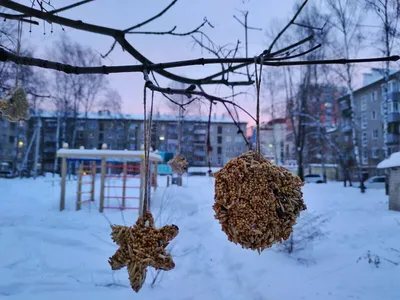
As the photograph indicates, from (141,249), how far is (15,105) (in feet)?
5.62

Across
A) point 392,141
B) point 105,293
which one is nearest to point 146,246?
point 105,293

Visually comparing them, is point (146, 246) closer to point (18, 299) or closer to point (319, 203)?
point (18, 299)

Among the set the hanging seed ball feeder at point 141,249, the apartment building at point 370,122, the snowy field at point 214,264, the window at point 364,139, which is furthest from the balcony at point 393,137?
the hanging seed ball feeder at point 141,249

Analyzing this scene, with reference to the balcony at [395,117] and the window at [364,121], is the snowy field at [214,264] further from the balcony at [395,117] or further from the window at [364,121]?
the window at [364,121]

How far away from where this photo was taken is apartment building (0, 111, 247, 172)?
699 inches

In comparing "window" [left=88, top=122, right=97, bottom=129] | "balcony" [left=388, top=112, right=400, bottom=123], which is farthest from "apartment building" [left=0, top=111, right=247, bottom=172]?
"balcony" [left=388, top=112, right=400, bottom=123]

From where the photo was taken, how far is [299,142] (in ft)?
48.2

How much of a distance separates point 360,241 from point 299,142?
1052cm

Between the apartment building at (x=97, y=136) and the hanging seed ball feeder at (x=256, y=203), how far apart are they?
11.6 metres

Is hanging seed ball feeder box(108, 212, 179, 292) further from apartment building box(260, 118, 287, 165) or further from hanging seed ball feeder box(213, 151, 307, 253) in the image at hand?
apartment building box(260, 118, 287, 165)

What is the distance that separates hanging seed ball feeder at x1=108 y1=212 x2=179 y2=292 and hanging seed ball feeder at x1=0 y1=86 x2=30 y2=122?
5.01 ft

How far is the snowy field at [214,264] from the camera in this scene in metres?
3.28

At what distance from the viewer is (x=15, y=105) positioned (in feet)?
6.87

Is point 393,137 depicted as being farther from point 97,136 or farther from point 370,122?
point 97,136
